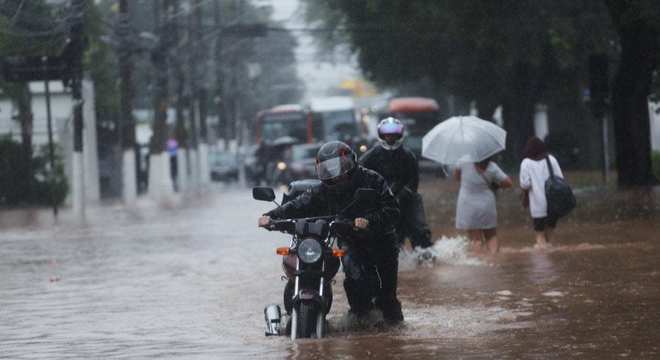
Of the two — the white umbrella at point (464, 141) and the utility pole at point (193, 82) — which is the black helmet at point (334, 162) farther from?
the utility pole at point (193, 82)

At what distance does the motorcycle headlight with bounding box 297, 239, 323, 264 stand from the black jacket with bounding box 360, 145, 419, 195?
534cm

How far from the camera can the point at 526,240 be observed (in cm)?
2294

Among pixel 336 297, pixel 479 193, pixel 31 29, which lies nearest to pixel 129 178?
pixel 31 29

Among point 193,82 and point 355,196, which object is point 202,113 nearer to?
point 193,82

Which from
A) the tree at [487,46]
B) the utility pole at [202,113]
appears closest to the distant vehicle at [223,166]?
the utility pole at [202,113]

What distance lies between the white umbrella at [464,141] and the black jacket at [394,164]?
2101 mm

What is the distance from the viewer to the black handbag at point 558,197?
19656mm

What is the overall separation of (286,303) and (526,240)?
11.4 metres

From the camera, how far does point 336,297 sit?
51.5 feet

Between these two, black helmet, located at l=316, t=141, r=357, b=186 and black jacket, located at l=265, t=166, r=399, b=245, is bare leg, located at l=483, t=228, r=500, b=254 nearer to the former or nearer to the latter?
black jacket, located at l=265, t=166, r=399, b=245

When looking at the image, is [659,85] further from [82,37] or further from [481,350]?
[481,350]

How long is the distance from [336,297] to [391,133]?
6.33 feet

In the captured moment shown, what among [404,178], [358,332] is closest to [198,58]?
[404,178]

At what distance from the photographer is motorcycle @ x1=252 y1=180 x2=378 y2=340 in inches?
454
